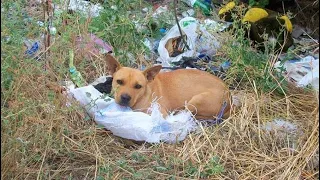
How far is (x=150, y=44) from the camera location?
17.5 feet

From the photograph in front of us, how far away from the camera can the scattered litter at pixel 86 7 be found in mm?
5305

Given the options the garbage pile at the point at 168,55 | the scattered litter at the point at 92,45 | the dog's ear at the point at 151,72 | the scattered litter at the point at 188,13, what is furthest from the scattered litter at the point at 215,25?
the dog's ear at the point at 151,72

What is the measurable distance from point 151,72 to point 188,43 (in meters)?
1.09

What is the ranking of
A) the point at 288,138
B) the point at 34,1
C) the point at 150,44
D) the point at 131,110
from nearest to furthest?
the point at 288,138 → the point at 131,110 → the point at 150,44 → the point at 34,1

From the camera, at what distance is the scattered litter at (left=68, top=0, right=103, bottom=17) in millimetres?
5305

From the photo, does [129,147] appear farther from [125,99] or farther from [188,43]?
[188,43]

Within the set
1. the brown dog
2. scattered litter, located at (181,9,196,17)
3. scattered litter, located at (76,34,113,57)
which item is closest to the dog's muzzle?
the brown dog

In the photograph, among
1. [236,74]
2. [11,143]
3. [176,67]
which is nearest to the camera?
[11,143]

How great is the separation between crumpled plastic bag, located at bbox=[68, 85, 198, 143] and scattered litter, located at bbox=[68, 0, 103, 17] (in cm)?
129

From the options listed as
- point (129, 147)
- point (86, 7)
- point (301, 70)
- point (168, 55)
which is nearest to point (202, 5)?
point (168, 55)

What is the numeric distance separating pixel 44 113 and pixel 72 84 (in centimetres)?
86

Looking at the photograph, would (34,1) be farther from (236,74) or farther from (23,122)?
(23,122)

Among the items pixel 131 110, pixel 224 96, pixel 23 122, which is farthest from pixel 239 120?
pixel 23 122

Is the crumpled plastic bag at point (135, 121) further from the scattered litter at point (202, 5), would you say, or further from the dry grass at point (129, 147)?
the scattered litter at point (202, 5)
